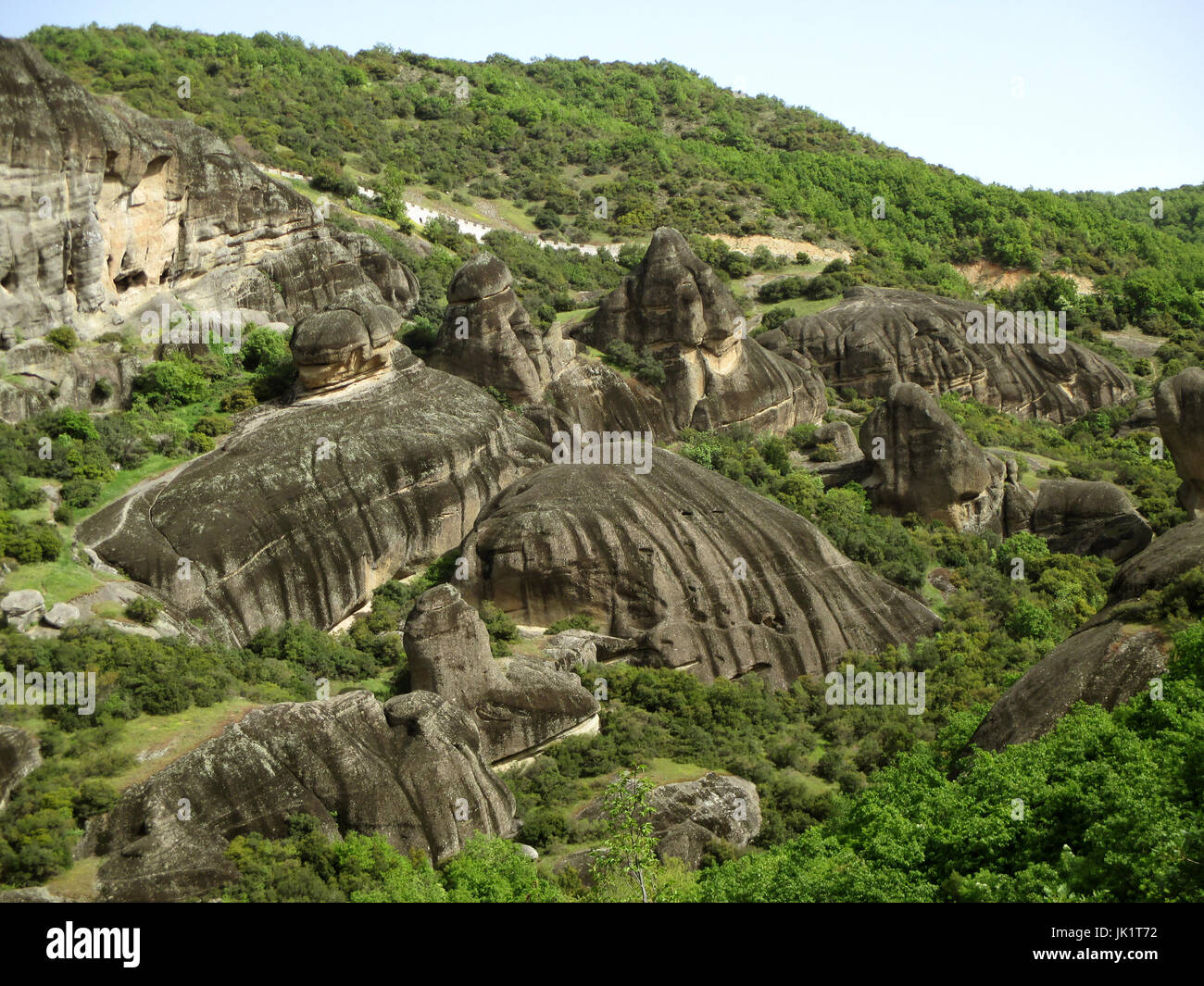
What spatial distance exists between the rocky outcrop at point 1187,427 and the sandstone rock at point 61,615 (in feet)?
114

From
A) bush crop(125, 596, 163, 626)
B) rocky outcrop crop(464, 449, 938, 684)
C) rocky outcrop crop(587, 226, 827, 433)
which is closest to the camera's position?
bush crop(125, 596, 163, 626)

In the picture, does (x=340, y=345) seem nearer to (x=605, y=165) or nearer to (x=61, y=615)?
(x=61, y=615)

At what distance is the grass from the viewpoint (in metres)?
37.0

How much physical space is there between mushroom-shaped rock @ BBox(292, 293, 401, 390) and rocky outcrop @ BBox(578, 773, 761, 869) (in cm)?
2074

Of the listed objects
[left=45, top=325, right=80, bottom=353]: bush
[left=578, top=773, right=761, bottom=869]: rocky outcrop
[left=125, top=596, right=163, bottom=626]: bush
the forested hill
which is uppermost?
the forested hill

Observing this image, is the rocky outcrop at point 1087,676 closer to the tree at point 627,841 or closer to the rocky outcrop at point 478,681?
the tree at point 627,841

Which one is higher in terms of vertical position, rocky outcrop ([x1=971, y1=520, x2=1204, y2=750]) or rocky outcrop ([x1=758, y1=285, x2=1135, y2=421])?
rocky outcrop ([x1=758, y1=285, x2=1135, y2=421])

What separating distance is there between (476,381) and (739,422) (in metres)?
13.4

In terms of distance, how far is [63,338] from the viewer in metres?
49.7

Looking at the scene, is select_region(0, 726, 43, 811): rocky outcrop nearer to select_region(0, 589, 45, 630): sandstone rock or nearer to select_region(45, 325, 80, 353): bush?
select_region(0, 589, 45, 630): sandstone rock

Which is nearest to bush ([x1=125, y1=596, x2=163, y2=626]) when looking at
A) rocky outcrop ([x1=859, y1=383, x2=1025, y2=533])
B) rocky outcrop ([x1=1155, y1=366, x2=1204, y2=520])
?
rocky outcrop ([x1=859, y1=383, x2=1025, y2=533])

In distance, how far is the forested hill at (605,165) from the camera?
9094cm

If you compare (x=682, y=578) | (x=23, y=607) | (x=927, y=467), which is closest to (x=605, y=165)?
(x=927, y=467)

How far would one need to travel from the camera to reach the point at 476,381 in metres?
56.1
